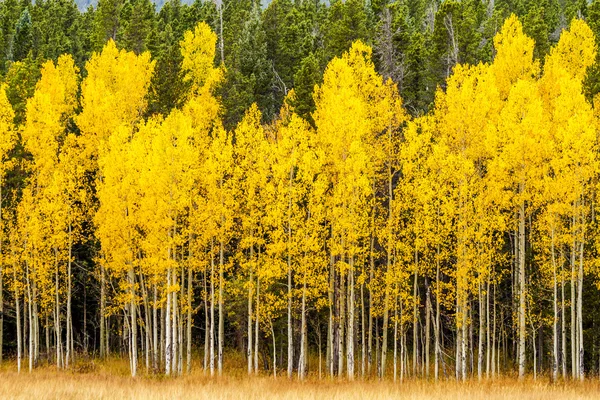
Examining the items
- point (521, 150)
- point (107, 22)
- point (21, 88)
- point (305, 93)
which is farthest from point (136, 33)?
point (521, 150)

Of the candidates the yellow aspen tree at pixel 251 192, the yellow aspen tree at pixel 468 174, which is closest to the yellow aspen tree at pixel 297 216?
the yellow aspen tree at pixel 251 192

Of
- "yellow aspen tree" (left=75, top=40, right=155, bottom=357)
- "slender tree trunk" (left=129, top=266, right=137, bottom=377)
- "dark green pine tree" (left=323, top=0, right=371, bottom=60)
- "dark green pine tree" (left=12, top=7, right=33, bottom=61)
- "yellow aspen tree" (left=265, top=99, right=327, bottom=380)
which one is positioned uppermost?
"dark green pine tree" (left=12, top=7, right=33, bottom=61)

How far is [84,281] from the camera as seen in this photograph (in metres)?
35.5

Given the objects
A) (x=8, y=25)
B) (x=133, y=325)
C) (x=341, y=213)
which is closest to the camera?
(x=341, y=213)

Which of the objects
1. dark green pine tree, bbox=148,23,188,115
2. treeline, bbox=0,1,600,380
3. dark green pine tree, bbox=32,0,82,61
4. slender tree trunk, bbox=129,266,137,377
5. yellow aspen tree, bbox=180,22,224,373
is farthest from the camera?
dark green pine tree, bbox=32,0,82,61

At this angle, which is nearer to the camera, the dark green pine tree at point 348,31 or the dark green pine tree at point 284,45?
the dark green pine tree at point 348,31

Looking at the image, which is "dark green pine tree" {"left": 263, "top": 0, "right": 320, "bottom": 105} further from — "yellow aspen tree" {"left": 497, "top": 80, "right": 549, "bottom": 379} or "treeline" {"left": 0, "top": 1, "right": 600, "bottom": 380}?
"yellow aspen tree" {"left": 497, "top": 80, "right": 549, "bottom": 379}

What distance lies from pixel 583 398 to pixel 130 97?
27158 mm

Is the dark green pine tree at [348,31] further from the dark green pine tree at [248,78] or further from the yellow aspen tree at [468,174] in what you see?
the yellow aspen tree at [468,174]

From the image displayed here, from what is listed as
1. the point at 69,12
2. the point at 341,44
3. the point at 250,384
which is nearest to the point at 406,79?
the point at 341,44

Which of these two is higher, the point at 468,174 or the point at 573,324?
the point at 468,174

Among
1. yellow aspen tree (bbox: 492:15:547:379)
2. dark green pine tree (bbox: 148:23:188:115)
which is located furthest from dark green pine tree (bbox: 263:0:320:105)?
yellow aspen tree (bbox: 492:15:547:379)

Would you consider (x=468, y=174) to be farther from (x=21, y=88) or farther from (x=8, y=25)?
(x=8, y=25)

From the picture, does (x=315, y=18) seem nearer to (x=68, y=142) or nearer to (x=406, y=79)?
(x=406, y=79)
